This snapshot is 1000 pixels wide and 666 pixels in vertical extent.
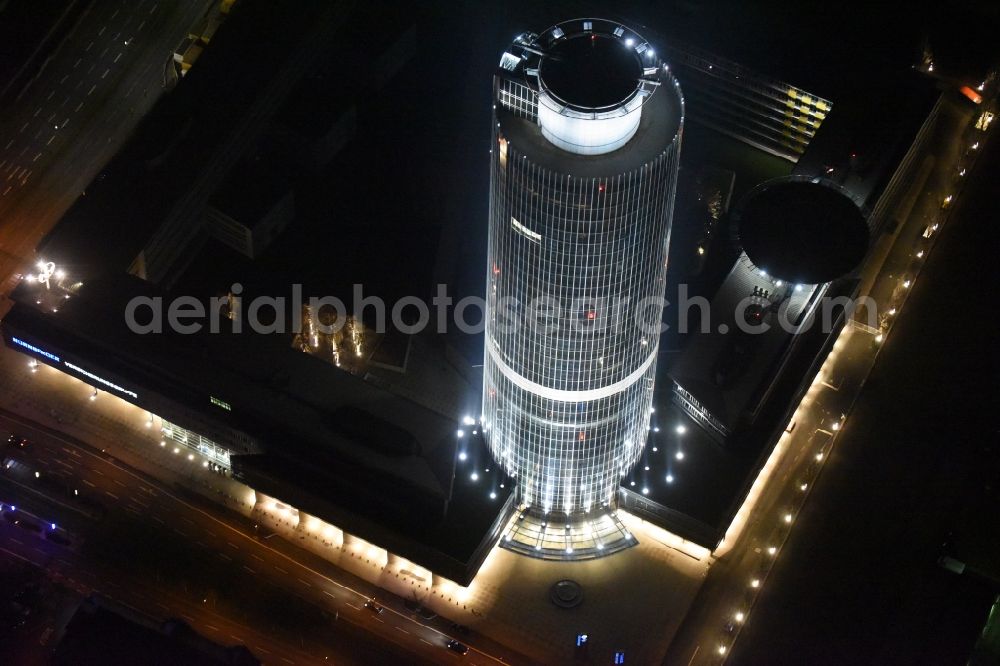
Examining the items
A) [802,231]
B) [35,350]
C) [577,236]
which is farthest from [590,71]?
[35,350]

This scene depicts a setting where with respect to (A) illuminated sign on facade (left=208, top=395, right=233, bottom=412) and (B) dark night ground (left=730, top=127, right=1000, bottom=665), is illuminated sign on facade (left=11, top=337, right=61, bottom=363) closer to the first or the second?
(A) illuminated sign on facade (left=208, top=395, right=233, bottom=412)

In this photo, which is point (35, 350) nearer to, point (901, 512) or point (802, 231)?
point (802, 231)

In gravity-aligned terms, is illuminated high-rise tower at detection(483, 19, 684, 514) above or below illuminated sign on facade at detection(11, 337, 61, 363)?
above

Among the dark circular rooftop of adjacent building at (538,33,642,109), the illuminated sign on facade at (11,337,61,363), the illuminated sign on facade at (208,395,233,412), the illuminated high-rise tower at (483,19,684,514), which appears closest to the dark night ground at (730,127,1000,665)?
the illuminated high-rise tower at (483,19,684,514)

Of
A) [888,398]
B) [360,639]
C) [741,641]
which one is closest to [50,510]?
[360,639]

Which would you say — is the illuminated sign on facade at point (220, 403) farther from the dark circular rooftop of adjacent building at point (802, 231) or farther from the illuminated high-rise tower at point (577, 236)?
the dark circular rooftop of adjacent building at point (802, 231)

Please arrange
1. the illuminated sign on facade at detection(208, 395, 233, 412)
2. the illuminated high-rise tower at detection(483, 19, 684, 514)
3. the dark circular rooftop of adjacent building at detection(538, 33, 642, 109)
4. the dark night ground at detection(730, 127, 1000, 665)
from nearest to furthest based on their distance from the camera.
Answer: the dark circular rooftop of adjacent building at detection(538, 33, 642, 109)
the illuminated high-rise tower at detection(483, 19, 684, 514)
the dark night ground at detection(730, 127, 1000, 665)
the illuminated sign on facade at detection(208, 395, 233, 412)

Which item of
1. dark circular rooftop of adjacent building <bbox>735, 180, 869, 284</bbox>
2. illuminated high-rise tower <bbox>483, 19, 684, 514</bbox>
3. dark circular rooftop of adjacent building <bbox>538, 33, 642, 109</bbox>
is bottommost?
illuminated high-rise tower <bbox>483, 19, 684, 514</bbox>
